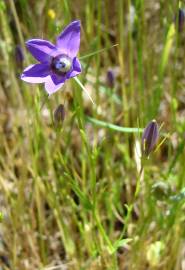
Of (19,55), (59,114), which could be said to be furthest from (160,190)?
(19,55)

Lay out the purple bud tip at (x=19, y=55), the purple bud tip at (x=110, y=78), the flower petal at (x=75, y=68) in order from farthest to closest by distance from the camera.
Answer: the purple bud tip at (x=110, y=78) < the purple bud tip at (x=19, y=55) < the flower petal at (x=75, y=68)

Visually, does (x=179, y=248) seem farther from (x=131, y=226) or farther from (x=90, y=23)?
(x=90, y=23)

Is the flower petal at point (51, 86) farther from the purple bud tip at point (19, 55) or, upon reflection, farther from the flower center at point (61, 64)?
the purple bud tip at point (19, 55)

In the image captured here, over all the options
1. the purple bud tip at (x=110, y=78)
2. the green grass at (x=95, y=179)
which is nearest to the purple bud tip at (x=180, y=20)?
the green grass at (x=95, y=179)

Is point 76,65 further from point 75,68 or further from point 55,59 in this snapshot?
point 55,59

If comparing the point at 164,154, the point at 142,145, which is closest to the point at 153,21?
→ the point at 164,154

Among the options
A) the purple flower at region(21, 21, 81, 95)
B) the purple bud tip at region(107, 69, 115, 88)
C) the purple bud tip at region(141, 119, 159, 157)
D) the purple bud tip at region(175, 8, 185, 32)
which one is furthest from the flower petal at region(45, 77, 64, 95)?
the purple bud tip at region(107, 69, 115, 88)
